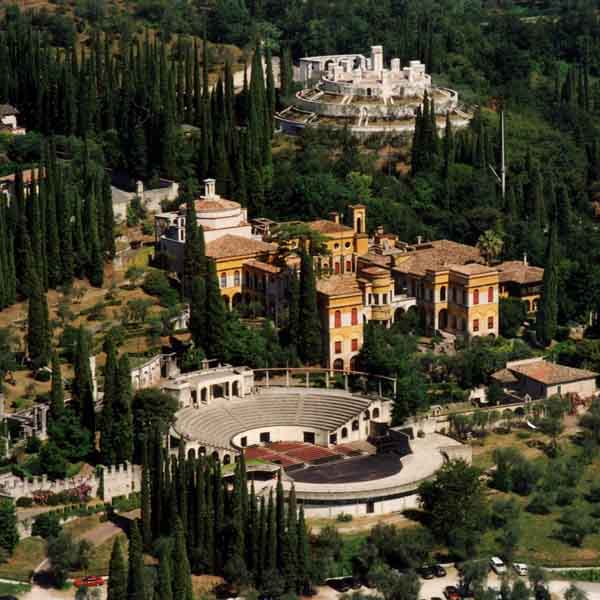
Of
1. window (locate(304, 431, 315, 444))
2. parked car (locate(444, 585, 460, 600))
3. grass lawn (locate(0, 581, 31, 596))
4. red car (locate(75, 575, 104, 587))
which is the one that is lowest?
parked car (locate(444, 585, 460, 600))

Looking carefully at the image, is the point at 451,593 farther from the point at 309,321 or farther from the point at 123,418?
the point at 309,321

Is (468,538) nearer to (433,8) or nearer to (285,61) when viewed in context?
(285,61)

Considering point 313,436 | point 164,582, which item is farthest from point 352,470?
point 164,582

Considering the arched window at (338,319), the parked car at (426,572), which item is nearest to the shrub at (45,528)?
the parked car at (426,572)

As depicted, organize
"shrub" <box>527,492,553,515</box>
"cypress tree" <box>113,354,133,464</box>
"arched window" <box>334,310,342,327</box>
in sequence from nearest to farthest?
"shrub" <box>527,492,553,515</box>
"cypress tree" <box>113,354,133,464</box>
"arched window" <box>334,310,342,327</box>

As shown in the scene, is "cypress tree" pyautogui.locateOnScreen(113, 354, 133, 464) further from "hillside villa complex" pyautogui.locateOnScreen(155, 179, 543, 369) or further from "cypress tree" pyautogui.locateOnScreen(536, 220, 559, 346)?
"cypress tree" pyautogui.locateOnScreen(536, 220, 559, 346)

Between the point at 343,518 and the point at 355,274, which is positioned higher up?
the point at 355,274

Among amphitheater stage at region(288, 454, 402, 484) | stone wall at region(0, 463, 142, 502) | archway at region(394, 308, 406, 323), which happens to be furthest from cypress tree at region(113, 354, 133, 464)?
archway at region(394, 308, 406, 323)
